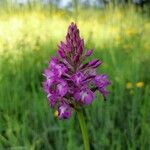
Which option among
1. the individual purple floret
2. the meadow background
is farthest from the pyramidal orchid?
the meadow background

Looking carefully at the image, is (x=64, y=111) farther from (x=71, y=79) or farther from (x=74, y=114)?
(x=74, y=114)

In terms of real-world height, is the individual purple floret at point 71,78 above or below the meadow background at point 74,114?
above

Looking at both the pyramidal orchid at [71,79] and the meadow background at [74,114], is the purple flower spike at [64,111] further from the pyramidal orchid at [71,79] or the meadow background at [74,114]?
the meadow background at [74,114]

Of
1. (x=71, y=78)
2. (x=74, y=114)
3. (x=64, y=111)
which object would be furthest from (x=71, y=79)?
(x=74, y=114)

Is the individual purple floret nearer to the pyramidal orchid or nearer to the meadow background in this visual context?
the pyramidal orchid

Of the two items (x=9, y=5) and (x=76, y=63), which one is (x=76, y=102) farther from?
(x=9, y=5)

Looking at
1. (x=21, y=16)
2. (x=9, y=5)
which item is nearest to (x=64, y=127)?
(x=9, y=5)

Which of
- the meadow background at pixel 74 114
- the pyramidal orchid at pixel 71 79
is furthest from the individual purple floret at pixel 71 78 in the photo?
the meadow background at pixel 74 114

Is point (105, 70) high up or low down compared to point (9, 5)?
down
